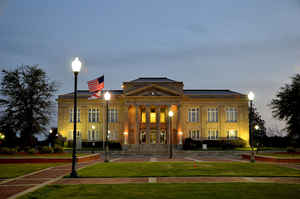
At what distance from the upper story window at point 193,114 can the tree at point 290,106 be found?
21.2 metres

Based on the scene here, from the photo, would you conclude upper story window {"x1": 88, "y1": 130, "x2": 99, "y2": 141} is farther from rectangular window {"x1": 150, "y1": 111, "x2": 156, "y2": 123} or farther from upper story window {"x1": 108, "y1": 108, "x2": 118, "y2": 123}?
rectangular window {"x1": 150, "y1": 111, "x2": 156, "y2": 123}

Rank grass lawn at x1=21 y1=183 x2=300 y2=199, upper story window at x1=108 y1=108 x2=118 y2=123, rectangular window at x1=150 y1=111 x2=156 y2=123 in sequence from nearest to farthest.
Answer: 1. grass lawn at x1=21 y1=183 x2=300 y2=199
2. upper story window at x1=108 y1=108 x2=118 y2=123
3. rectangular window at x1=150 y1=111 x2=156 y2=123

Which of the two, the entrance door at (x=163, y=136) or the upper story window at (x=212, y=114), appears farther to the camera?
the upper story window at (x=212, y=114)

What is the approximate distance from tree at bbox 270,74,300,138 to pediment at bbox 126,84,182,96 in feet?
67.5

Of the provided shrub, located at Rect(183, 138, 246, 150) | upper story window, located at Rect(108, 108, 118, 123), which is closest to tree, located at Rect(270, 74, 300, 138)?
shrub, located at Rect(183, 138, 246, 150)

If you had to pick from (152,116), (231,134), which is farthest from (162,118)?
(231,134)

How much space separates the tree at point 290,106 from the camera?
136 ft

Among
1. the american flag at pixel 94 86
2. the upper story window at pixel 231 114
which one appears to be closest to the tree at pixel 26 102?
the american flag at pixel 94 86

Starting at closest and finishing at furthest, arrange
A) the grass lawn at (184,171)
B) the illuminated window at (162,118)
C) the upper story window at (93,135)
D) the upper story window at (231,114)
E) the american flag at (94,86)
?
the grass lawn at (184,171), the american flag at (94,86), the illuminated window at (162,118), the upper story window at (231,114), the upper story window at (93,135)

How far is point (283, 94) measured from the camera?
142ft

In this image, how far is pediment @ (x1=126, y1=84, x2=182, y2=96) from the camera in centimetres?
5909

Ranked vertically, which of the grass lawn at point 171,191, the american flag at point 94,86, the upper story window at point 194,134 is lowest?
the grass lawn at point 171,191

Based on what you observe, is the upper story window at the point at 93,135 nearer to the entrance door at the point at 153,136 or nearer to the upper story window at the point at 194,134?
the entrance door at the point at 153,136

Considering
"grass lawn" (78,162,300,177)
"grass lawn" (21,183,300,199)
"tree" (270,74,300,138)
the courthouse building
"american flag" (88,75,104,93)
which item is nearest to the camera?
"grass lawn" (21,183,300,199)
